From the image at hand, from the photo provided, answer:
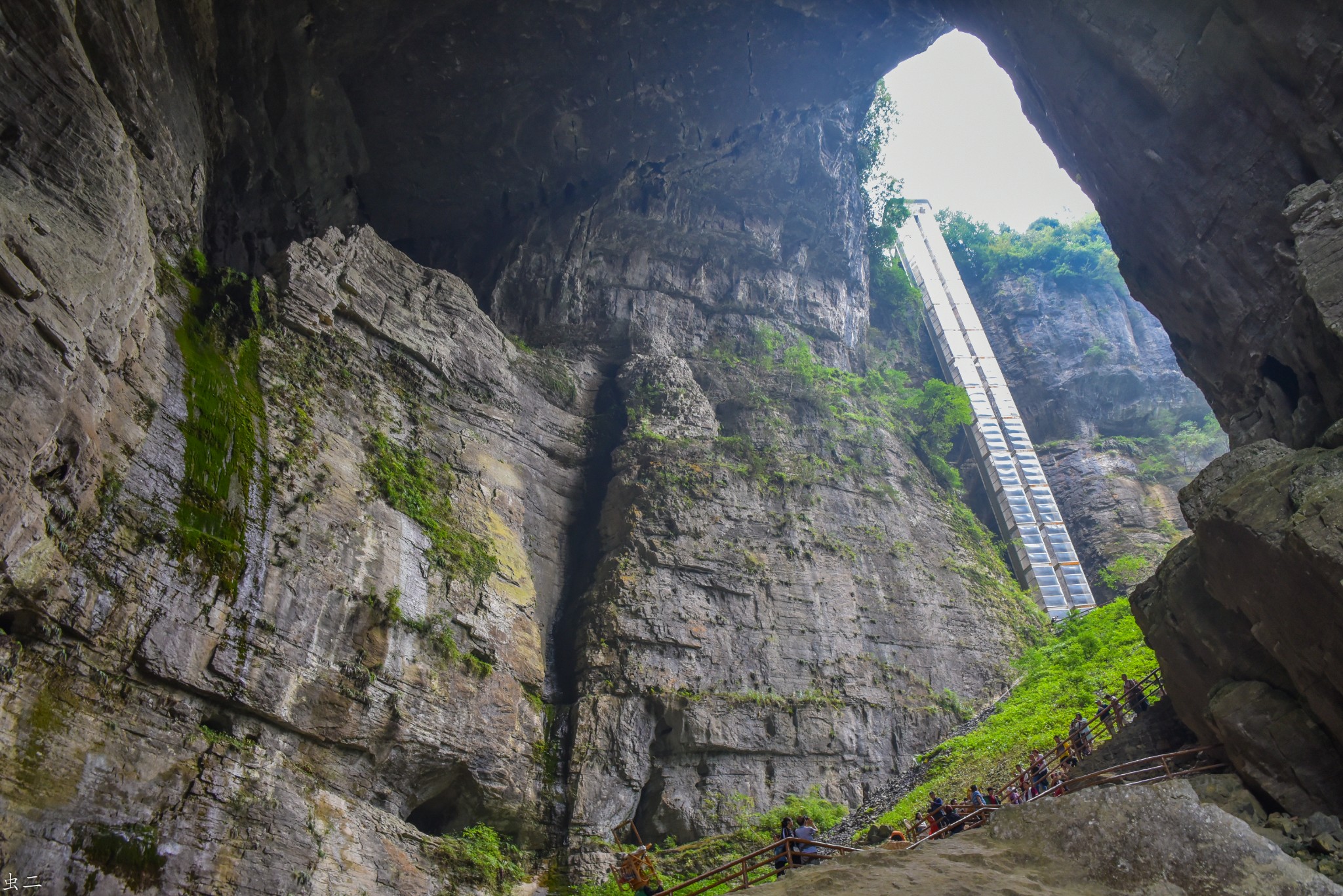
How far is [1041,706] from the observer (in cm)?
1702

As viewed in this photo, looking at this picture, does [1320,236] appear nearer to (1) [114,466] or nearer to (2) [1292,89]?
(2) [1292,89]

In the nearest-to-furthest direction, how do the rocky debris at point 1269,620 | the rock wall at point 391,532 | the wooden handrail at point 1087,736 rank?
the rocky debris at point 1269,620 < the rock wall at point 391,532 < the wooden handrail at point 1087,736

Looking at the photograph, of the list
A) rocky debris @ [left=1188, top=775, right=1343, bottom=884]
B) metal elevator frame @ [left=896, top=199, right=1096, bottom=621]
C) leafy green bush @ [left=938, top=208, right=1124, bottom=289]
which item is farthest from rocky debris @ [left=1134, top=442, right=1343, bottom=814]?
leafy green bush @ [left=938, top=208, right=1124, bottom=289]

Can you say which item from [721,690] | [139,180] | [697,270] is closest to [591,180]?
[697,270]

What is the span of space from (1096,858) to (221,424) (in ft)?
44.4

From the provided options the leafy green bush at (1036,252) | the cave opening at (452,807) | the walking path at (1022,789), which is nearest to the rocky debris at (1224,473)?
the walking path at (1022,789)

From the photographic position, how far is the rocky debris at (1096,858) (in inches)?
325

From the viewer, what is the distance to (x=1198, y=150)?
500 inches

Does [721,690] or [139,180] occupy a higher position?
[139,180]

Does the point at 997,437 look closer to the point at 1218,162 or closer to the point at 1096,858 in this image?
the point at 1218,162

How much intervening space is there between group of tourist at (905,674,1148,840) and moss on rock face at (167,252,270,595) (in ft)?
35.2

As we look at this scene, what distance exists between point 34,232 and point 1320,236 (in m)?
15.4

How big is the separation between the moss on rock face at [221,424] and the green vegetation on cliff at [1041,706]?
11867 millimetres

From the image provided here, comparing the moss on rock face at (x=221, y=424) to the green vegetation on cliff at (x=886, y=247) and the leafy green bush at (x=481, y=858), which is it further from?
the green vegetation on cliff at (x=886, y=247)
